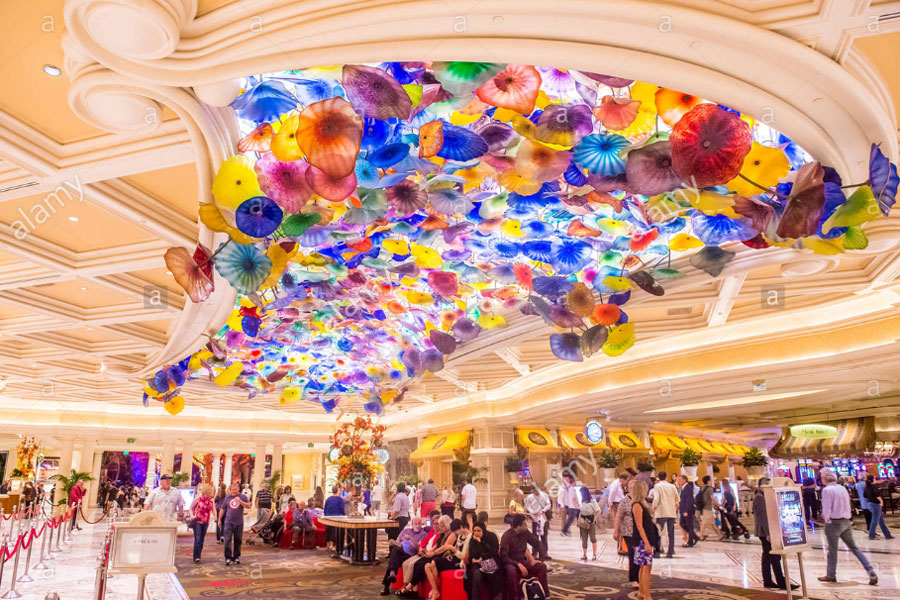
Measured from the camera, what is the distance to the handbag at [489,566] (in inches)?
238

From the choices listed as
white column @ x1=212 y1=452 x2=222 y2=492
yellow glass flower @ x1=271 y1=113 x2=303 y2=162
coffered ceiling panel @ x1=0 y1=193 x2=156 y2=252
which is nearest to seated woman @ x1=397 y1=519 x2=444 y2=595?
coffered ceiling panel @ x1=0 y1=193 x2=156 y2=252

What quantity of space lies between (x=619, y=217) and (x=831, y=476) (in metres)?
5.78

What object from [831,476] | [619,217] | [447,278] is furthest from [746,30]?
[831,476]

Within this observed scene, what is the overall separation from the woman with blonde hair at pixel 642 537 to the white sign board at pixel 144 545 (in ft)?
15.6

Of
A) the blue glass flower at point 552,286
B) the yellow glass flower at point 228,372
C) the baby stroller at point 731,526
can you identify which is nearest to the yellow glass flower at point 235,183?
the blue glass flower at point 552,286

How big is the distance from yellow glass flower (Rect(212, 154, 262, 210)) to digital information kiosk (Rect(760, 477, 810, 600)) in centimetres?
622

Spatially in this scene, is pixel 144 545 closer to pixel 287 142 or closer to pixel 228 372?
pixel 287 142

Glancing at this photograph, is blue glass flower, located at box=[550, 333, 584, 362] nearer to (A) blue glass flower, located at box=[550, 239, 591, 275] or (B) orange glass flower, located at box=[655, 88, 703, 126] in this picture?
(A) blue glass flower, located at box=[550, 239, 591, 275]

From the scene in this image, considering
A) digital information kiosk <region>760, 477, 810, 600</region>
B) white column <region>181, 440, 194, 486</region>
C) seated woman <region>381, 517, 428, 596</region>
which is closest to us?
digital information kiosk <region>760, 477, 810, 600</region>

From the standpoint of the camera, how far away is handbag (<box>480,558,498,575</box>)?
605 centimetres

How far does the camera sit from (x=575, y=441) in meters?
18.5

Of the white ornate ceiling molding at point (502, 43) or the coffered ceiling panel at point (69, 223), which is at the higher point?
the coffered ceiling panel at point (69, 223)

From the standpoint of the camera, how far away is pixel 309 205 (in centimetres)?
455

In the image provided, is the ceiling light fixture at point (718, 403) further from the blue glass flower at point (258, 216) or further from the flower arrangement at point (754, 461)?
the blue glass flower at point (258, 216)
